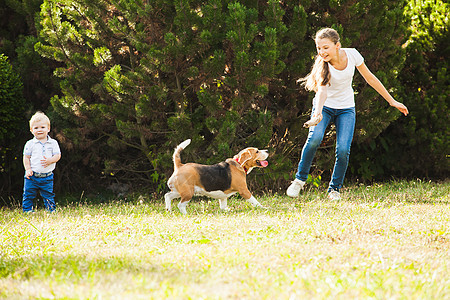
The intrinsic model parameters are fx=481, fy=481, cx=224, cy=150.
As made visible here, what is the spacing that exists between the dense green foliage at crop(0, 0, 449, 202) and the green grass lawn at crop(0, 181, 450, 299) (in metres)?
1.99

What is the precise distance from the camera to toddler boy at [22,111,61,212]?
6.85 metres

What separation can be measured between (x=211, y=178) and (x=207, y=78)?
1.97 metres

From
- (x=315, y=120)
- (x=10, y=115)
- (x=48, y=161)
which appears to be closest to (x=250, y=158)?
(x=315, y=120)

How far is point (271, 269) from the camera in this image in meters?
3.16

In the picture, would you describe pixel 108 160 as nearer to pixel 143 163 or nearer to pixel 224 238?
pixel 143 163

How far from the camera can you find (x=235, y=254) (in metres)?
3.51

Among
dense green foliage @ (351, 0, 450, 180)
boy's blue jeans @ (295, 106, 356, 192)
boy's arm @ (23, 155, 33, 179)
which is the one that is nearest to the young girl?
boy's blue jeans @ (295, 106, 356, 192)

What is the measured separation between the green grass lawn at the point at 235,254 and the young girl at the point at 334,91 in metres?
0.69

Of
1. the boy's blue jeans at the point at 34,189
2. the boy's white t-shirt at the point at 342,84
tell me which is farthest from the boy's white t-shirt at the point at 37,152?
the boy's white t-shirt at the point at 342,84

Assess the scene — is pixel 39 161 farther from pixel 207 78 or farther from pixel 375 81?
pixel 375 81

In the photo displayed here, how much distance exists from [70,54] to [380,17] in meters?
5.00

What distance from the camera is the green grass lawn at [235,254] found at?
109 inches

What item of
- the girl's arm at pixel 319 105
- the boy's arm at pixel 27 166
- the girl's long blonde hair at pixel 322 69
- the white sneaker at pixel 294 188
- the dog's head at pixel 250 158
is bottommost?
the white sneaker at pixel 294 188

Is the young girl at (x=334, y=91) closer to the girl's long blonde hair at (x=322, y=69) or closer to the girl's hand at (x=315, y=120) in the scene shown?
the girl's long blonde hair at (x=322, y=69)
